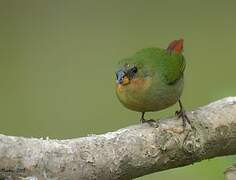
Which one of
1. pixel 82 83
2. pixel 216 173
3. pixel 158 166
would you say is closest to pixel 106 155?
pixel 158 166

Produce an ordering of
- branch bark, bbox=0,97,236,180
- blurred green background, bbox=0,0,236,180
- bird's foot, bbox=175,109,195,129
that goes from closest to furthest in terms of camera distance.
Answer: branch bark, bbox=0,97,236,180 < bird's foot, bbox=175,109,195,129 < blurred green background, bbox=0,0,236,180

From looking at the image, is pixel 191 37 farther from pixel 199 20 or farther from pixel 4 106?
pixel 4 106

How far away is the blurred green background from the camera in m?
3.67

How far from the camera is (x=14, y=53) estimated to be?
3.77 m

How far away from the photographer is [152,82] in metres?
2.10

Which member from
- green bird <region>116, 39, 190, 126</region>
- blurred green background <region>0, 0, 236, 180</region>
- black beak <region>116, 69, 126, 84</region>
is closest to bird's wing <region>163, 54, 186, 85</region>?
green bird <region>116, 39, 190, 126</region>

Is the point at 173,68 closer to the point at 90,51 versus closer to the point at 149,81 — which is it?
the point at 149,81

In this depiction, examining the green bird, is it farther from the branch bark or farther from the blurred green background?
Result: the blurred green background

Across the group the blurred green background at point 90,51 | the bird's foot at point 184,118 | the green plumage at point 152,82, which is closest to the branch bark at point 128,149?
the bird's foot at point 184,118

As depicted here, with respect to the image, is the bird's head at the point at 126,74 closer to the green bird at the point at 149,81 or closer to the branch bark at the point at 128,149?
the green bird at the point at 149,81

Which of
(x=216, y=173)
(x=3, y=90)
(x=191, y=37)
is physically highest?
(x=191, y=37)

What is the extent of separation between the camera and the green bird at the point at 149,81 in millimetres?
2068

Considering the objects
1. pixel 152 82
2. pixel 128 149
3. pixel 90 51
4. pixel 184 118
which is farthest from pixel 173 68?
pixel 90 51

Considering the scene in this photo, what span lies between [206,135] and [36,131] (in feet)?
5.86
